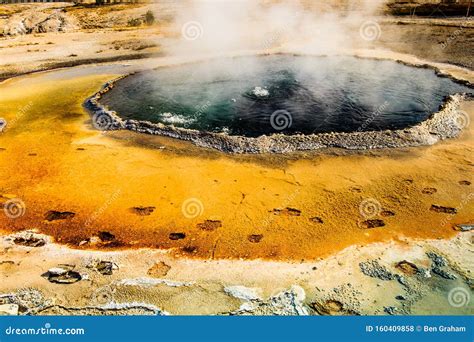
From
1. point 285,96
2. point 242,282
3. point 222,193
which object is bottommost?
point 242,282

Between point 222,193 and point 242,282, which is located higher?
point 222,193

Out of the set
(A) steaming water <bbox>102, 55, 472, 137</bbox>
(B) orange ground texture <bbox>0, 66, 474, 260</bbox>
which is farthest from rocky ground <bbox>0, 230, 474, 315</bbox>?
(A) steaming water <bbox>102, 55, 472, 137</bbox>

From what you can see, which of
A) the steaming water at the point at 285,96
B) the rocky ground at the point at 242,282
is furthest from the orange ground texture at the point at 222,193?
the steaming water at the point at 285,96

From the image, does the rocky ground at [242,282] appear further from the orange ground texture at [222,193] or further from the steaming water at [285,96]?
the steaming water at [285,96]

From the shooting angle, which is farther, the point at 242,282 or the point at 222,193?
the point at 222,193

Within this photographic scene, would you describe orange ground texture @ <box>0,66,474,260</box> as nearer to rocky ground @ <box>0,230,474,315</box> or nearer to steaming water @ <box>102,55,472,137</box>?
rocky ground @ <box>0,230,474,315</box>

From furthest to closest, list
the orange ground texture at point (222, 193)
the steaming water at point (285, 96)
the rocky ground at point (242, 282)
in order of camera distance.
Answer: the steaming water at point (285, 96)
the orange ground texture at point (222, 193)
the rocky ground at point (242, 282)

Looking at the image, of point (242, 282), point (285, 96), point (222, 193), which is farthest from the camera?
point (285, 96)

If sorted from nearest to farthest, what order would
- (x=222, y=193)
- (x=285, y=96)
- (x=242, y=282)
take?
(x=242, y=282) → (x=222, y=193) → (x=285, y=96)

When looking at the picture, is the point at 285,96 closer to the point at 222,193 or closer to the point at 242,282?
the point at 222,193

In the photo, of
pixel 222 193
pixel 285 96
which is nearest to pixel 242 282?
pixel 222 193
